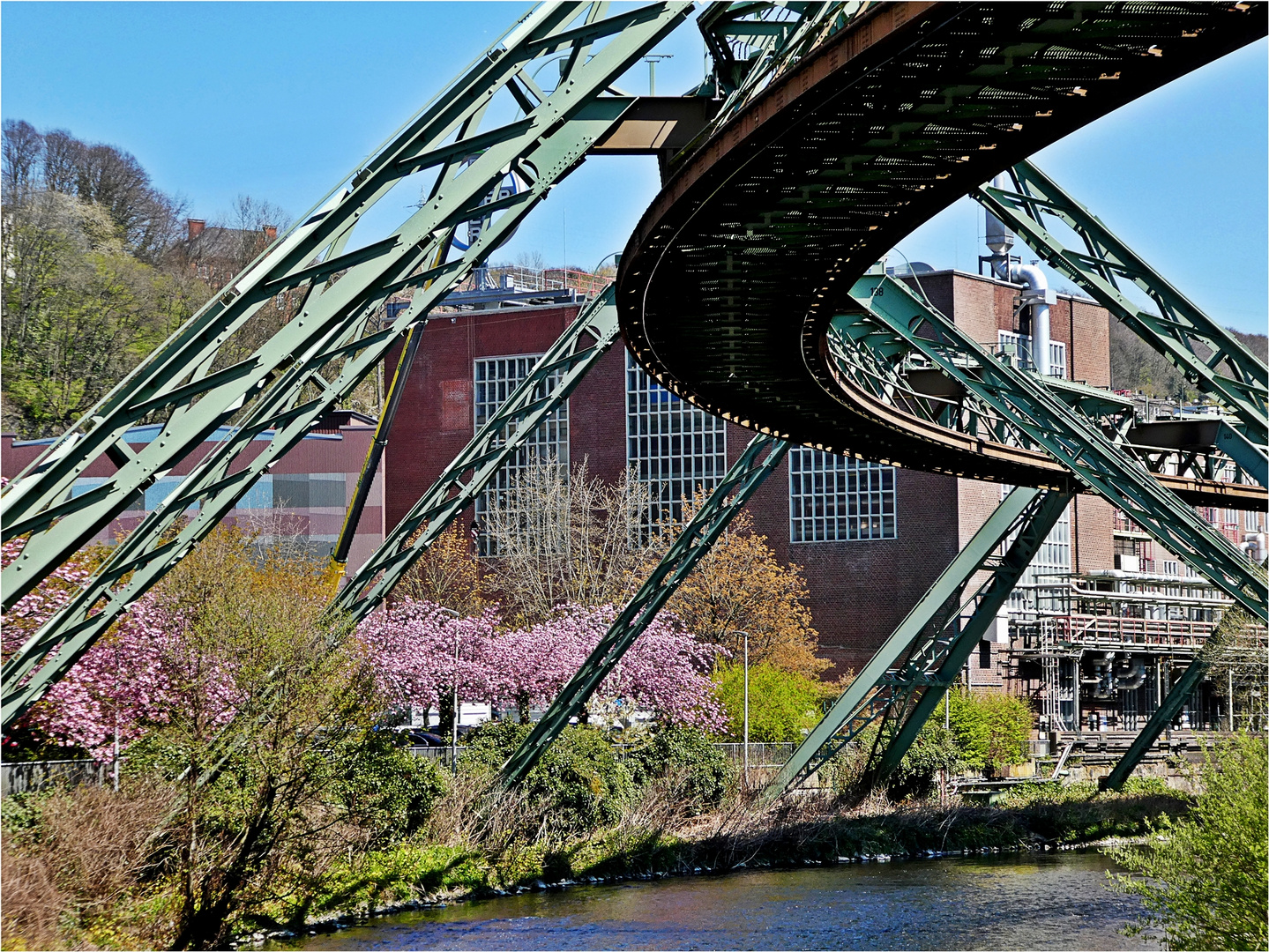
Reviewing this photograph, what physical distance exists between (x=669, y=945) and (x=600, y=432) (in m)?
38.6

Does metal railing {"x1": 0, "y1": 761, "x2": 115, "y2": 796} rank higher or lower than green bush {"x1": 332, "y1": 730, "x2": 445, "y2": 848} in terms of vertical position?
higher

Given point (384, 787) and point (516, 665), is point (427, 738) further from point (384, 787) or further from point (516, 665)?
point (384, 787)

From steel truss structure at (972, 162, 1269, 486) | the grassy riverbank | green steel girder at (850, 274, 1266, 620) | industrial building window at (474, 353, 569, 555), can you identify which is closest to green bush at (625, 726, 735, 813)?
the grassy riverbank

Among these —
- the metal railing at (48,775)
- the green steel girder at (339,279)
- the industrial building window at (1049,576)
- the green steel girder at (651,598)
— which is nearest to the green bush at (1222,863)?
the green steel girder at (339,279)

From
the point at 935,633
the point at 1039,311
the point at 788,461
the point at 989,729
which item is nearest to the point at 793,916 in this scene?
the point at 935,633

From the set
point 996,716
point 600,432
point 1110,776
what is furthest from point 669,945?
point 600,432

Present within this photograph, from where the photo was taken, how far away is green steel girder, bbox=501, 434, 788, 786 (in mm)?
23953

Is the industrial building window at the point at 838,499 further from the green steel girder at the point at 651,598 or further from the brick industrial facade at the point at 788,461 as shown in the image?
the green steel girder at the point at 651,598

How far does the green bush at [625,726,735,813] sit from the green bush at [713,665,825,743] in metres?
7.00

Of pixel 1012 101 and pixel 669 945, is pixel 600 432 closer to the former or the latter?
pixel 669 945

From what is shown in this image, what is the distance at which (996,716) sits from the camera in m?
41.7

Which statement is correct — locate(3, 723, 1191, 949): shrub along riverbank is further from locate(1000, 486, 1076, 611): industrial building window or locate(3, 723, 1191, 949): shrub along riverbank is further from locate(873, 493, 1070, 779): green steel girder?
locate(1000, 486, 1076, 611): industrial building window

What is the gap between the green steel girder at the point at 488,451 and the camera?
1967cm

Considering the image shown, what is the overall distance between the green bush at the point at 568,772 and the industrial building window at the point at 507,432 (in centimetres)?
2962
